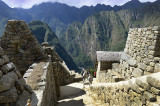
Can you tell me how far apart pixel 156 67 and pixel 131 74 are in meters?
1.96

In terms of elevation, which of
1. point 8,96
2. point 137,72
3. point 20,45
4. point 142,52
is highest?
point 20,45

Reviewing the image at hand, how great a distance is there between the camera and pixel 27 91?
3.34 meters

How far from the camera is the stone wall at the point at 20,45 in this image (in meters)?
7.12

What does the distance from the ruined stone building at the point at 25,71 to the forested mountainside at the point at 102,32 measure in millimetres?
109788

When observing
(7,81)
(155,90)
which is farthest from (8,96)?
(155,90)

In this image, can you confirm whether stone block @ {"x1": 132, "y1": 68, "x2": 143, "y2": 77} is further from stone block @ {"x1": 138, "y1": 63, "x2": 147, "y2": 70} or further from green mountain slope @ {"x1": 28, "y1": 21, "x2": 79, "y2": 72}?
green mountain slope @ {"x1": 28, "y1": 21, "x2": 79, "y2": 72}

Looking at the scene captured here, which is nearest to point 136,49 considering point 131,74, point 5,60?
point 131,74

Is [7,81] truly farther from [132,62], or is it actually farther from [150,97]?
[132,62]

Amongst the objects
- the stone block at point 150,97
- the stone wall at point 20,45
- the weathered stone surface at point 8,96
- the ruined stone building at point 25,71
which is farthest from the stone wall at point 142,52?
the weathered stone surface at point 8,96

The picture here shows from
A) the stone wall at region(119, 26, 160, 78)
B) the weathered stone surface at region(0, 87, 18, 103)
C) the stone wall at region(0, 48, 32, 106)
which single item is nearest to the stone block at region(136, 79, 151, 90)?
the stone wall at region(0, 48, 32, 106)

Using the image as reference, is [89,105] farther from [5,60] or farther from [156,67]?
[5,60]

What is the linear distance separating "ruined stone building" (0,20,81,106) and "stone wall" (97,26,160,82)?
15.9 feet

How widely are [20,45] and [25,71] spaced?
172cm

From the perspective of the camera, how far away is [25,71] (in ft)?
23.6
